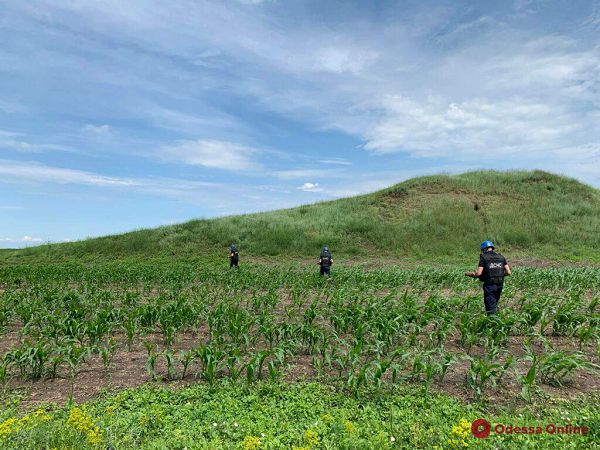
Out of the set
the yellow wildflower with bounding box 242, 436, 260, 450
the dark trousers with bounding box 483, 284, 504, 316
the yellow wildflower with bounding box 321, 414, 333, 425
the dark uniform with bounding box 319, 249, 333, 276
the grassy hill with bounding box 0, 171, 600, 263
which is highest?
the grassy hill with bounding box 0, 171, 600, 263

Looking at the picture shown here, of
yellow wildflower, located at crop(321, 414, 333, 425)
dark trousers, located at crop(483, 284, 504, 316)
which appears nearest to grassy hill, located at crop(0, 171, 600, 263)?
dark trousers, located at crop(483, 284, 504, 316)

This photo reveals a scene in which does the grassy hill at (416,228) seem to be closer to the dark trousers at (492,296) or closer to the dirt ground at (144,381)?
the dark trousers at (492,296)

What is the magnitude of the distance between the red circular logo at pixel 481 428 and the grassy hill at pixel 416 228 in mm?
23383

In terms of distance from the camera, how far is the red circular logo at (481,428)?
4.12 m

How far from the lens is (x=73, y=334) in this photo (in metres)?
7.51

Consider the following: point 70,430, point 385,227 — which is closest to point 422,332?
point 70,430

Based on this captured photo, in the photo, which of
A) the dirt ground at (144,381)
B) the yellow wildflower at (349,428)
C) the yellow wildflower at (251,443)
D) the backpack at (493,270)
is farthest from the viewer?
the backpack at (493,270)

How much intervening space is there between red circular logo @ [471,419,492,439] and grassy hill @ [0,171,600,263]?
2338 cm

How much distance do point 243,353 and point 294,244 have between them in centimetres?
2264

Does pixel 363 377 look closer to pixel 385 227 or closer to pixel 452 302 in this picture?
pixel 452 302

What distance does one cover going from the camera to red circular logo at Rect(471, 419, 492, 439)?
412 centimetres

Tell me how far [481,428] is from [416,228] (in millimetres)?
27828

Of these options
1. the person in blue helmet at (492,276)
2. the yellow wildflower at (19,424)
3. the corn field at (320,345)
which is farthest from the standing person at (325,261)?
the yellow wildflower at (19,424)

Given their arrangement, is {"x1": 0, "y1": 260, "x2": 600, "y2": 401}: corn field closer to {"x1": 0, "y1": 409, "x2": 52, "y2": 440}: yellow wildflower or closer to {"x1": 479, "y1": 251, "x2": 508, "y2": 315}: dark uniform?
{"x1": 479, "y1": 251, "x2": 508, "y2": 315}: dark uniform
